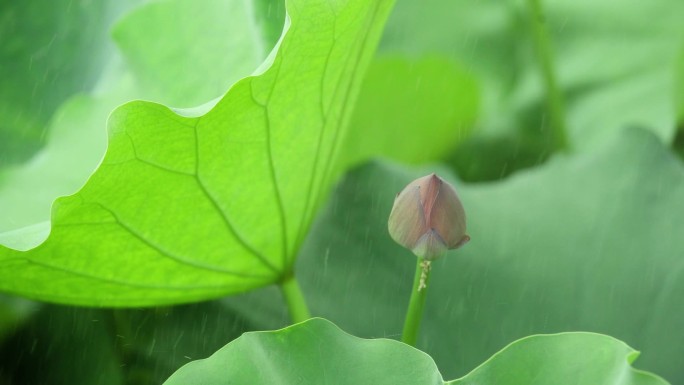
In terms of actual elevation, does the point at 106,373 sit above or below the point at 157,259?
below

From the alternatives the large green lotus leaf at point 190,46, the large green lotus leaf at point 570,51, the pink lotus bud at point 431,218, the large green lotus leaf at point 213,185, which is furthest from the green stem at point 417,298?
the large green lotus leaf at point 570,51

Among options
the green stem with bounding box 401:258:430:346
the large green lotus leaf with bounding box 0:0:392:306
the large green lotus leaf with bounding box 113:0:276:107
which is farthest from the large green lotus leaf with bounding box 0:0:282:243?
the green stem with bounding box 401:258:430:346

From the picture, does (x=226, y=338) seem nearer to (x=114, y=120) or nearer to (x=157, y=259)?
(x=157, y=259)

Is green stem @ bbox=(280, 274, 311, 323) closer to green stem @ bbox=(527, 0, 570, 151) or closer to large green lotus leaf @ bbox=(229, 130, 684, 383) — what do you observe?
large green lotus leaf @ bbox=(229, 130, 684, 383)

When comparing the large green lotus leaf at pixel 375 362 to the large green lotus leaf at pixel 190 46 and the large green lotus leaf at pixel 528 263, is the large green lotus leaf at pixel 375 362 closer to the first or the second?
the large green lotus leaf at pixel 528 263

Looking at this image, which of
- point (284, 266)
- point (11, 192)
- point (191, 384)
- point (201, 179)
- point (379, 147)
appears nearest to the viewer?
point (191, 384)

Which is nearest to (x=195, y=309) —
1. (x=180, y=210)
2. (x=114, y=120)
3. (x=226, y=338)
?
(x=226, y=338)

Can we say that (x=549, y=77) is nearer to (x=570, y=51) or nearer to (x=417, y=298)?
(x=570, y=51)
